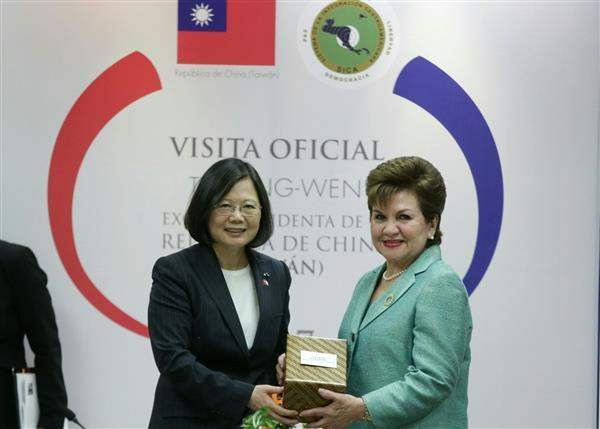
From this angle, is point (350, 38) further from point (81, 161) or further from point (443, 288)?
point (443, 288)

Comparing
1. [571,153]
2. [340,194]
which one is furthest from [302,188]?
[571,153]

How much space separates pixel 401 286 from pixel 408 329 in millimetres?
147

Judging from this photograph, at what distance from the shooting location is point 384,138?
4555 millimetres

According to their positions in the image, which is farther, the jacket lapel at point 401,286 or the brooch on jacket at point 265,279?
the brooch on jacket at point 265,279

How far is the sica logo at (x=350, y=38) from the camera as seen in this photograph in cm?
455

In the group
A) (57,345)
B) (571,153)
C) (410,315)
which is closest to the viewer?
(410,315)

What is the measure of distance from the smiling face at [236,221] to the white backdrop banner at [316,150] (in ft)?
5.41

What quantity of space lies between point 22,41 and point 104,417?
207 centimetres

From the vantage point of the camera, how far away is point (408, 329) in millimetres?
2527

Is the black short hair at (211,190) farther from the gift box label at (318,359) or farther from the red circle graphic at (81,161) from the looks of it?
the red circle graphic at (81,161)

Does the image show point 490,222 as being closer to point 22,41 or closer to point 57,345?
point 57,345

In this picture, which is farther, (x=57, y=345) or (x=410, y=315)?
(x=57, y=345)

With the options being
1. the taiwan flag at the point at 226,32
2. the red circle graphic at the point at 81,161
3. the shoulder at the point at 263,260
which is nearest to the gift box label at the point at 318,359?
the shoulder at the point at 263,260

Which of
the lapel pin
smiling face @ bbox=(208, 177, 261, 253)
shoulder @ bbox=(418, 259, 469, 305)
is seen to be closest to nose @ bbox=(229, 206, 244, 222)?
smiling face @ bbox=(208, 177, 261, 253)
